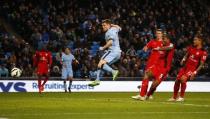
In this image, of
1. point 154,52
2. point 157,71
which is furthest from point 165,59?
point 157,71

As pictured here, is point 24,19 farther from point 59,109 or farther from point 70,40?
point 59,109

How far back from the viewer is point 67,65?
1305 inches

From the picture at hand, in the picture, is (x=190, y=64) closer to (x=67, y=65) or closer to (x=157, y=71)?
(x=157, y=71)

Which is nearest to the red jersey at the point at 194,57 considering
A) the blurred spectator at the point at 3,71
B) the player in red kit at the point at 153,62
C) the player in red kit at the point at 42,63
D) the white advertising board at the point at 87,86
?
the player in red kit at the point at 153,62

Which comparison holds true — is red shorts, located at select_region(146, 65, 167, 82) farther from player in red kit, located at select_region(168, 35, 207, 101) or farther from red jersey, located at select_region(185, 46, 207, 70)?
red jersey, located at select_region(185, 46, 207, 70)

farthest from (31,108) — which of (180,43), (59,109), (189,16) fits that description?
(189,16)

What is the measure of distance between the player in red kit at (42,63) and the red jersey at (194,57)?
10782mm

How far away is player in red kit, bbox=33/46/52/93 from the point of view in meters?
31.9

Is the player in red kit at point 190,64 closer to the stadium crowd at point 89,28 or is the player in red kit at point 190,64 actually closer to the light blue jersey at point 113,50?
the light blue jersey at point 113,50

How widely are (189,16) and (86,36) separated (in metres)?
7.99

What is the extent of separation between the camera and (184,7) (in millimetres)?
41938

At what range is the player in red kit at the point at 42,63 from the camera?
31.9 metres

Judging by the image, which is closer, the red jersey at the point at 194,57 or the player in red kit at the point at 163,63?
the player in red kit at the point at 163,63

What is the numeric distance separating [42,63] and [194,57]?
11330 millimetres
